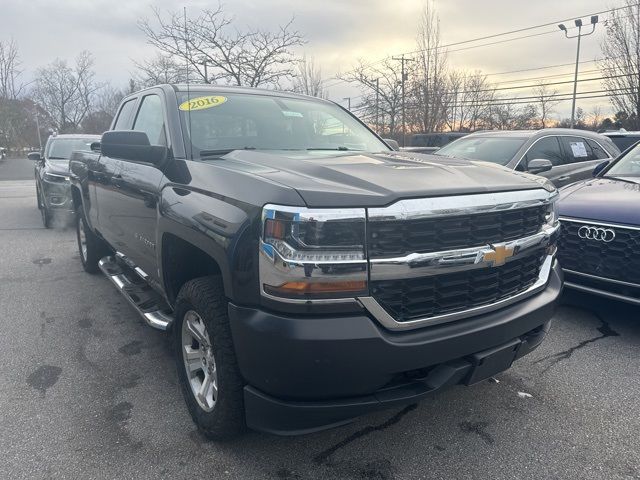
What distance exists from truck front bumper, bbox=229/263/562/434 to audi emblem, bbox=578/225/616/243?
220cm

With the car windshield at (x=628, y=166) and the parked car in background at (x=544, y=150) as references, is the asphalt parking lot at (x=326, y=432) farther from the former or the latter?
the parked car in background at (x=544, y=150)

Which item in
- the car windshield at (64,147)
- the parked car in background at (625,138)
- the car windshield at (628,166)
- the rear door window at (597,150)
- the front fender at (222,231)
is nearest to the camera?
the front fender at (222,231)

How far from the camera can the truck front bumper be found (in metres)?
1.98

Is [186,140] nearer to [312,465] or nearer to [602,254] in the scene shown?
[312,465]

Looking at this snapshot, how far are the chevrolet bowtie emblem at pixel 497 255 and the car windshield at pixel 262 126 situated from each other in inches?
62.2

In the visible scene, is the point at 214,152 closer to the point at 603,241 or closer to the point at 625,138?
the point at 603,241

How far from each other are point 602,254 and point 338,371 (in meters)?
2.97

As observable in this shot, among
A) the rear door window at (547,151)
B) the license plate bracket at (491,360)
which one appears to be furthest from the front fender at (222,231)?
the rear door window at (547,151)

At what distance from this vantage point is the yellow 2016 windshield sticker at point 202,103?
335 centimetres

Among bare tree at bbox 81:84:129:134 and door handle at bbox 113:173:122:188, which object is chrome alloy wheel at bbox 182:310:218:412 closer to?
door handle at bbox 113:173:122:188

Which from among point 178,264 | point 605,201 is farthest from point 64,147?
point 605,201

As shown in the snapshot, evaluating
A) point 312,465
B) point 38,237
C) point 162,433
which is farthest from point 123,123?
point 38,237

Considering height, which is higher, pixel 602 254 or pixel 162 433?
pixel 602 254

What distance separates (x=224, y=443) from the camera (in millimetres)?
2588
